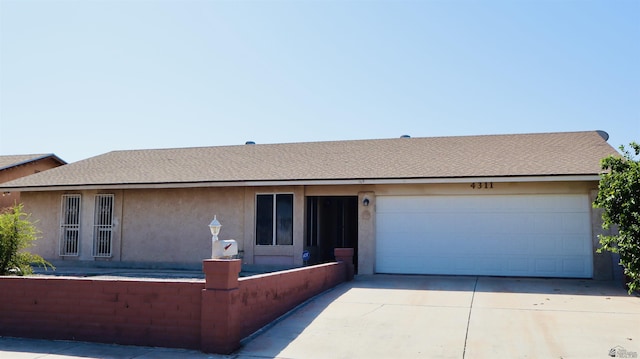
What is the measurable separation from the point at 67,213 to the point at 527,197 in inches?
607

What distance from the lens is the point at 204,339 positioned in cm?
811

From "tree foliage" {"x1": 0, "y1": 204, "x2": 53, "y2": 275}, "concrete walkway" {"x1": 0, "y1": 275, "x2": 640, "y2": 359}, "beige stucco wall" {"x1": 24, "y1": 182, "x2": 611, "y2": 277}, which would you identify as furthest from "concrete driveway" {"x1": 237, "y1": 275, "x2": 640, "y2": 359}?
"tree foliage" {"x1": 0, "y1": 204, "x2": 53, "y2": 275}

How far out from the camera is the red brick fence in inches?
319

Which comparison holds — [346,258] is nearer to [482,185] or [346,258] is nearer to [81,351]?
[482,185]

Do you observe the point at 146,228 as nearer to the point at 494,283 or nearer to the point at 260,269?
the point at 260,269

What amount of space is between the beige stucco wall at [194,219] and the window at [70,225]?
0.25m

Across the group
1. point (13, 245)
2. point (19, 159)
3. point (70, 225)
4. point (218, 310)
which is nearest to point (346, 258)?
point (218, 310)

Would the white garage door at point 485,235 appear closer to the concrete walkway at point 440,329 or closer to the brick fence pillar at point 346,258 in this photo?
the brick fence pillar at point 346,258

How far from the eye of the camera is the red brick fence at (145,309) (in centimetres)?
810

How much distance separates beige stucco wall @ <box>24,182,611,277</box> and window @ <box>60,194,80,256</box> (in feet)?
0.81

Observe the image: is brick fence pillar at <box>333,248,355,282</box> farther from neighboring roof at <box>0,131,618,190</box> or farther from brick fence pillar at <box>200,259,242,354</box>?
brick fence pillar at <box>200,259,242,354</box>

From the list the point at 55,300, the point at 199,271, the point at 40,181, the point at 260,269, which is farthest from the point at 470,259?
the point at 40,181

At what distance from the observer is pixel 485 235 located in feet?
51.8

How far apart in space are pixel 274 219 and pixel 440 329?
9327 millimetres
